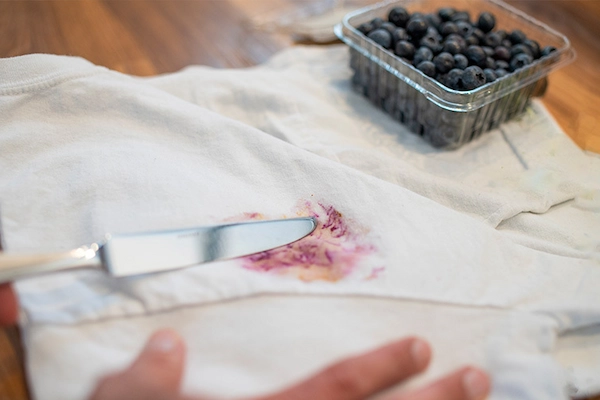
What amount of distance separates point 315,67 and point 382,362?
0.53 meters

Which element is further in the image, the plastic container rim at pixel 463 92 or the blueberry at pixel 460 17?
the blueberry at pixel 460 17

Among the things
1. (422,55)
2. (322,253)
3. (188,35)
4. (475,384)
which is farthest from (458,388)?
(188,35)

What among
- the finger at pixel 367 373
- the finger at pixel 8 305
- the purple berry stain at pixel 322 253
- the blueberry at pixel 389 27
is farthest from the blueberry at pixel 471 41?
the finger at pixel 8 305

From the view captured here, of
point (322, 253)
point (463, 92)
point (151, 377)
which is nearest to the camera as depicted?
point (151, 377)

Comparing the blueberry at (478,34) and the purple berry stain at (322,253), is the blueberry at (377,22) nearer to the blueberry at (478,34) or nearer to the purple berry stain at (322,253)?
the blueberry at (478,34)

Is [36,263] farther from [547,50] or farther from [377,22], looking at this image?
[547,50]

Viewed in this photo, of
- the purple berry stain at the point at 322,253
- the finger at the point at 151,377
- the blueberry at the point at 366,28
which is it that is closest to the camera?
the finger at the point at 151,377

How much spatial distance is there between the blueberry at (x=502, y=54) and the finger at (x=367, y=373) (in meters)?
0.44

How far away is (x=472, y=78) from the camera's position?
58 centimetres

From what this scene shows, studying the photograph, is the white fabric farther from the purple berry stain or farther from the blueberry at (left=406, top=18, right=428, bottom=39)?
the blueberry at (left=406, top=18, right=428, bottom=39)

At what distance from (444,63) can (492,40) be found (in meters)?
0.11

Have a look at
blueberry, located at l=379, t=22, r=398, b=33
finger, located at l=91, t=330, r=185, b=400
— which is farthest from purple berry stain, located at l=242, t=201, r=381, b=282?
blueberry, located at l=379, t=22, r=398, b=33

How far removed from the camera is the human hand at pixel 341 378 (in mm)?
328

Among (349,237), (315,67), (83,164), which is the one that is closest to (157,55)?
(315,67)
